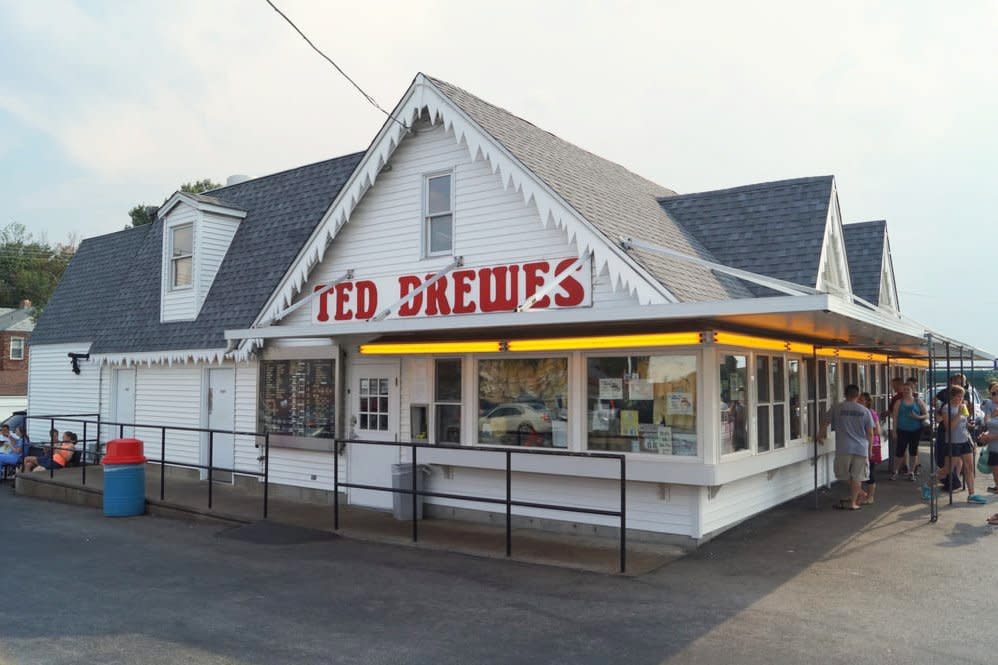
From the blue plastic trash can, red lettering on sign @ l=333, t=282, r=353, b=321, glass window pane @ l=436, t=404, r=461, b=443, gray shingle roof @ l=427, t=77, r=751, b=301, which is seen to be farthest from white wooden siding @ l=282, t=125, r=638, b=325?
the blue plastic trash can

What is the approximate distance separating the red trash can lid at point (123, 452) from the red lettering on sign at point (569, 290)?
23.6 ft

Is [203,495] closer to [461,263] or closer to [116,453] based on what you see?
[116,453]

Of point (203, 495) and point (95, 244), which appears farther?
point (95, 244)

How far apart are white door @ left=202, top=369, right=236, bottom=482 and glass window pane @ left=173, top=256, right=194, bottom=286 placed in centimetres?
238

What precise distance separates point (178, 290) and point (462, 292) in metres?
7.88

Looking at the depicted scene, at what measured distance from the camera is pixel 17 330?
153ft

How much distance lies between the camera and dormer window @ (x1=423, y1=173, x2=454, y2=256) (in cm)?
1169

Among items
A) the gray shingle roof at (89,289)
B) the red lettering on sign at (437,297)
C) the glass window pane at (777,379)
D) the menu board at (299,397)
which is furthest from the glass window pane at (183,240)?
the glass window pane at (777,379)

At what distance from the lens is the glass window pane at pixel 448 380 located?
37.6 feet

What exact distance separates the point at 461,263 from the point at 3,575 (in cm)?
680

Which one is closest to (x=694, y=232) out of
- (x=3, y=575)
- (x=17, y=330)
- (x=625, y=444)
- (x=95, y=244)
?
(x=625, y=444)

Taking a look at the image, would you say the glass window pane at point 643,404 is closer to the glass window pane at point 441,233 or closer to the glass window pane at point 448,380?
the glass window pane at point 448,380

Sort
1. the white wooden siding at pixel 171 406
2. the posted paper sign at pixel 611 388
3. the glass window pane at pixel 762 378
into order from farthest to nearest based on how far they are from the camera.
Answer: the white wooden siding at pixel 171 406
the glass window pane at pixel 762 378
the posted paper sign at pixel 611 388

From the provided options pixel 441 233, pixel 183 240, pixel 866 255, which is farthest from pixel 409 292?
pixel 866 255
